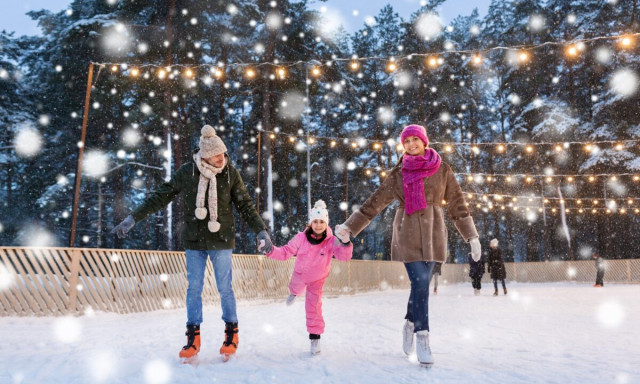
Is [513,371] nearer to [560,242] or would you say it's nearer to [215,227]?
[215,227]

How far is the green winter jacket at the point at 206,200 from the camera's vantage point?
379cm

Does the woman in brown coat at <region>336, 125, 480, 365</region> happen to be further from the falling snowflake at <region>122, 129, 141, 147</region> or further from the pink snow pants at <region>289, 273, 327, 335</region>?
the falling snowflake at <region>122, 129, 141, 147</region>

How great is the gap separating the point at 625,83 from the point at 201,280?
30603 millimetres

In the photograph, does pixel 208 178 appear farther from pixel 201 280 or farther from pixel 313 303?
Answer: pixel 313 303

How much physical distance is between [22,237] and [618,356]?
29436 millimetres

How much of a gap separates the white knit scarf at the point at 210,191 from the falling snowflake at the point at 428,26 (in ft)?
103

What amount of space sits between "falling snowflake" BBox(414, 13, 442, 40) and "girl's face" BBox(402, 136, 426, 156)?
101ft

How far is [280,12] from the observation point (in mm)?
22906

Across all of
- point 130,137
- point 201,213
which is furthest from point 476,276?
point 130,137

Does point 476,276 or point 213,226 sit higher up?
point 213,226

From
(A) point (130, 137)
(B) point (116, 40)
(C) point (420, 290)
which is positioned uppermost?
(B) point (116, 40)

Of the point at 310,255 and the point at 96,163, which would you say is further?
the point at 96,163

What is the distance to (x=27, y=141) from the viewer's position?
24500 millimetres

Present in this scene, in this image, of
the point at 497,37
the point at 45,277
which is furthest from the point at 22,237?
the point at 497,37
